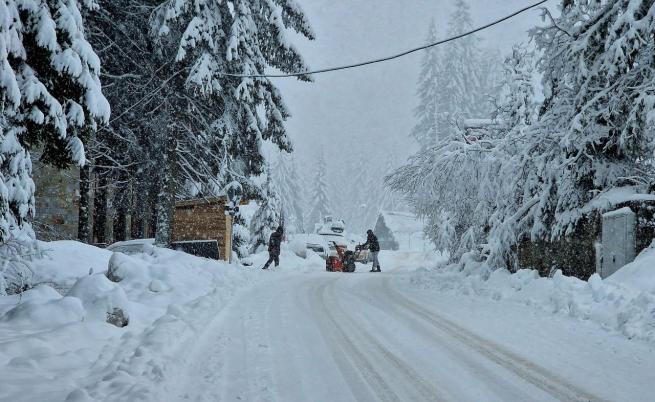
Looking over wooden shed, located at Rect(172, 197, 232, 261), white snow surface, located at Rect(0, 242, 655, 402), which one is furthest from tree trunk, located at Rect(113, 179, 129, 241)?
white snow surface, located at Rect(0, 242, 655, 402)

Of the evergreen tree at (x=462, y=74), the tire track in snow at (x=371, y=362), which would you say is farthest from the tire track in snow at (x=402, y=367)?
the evergreen tree at (x=462, y=74)

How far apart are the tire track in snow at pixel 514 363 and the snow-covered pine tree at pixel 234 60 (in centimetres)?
947

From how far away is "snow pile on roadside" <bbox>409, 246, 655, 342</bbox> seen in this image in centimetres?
691

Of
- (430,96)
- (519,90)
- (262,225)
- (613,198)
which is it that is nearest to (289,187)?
(430,96)

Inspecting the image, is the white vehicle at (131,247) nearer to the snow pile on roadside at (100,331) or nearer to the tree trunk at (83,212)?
the tree trunk at (83,212)

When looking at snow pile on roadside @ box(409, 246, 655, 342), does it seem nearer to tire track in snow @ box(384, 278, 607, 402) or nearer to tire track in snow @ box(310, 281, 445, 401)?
tire track in snow @ box(384, 278, 607, 402)

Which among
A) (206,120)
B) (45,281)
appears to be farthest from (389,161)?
(45,281)

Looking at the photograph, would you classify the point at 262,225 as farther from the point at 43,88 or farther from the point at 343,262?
the point at 43,88

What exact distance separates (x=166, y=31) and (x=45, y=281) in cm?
747

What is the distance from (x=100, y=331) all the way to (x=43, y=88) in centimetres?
279

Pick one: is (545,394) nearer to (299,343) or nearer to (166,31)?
(299,343)

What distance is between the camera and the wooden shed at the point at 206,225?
18.8 m

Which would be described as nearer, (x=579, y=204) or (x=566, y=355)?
(x=566, y=355)

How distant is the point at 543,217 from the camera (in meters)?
11.8
